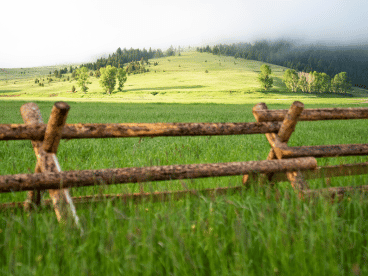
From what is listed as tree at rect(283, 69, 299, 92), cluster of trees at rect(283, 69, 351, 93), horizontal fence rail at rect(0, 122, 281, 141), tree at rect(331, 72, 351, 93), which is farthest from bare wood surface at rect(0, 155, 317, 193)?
tree at rect(331, 72, 351, 93)

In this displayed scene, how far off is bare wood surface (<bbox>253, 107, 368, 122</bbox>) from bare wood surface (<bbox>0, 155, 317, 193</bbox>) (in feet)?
2.13

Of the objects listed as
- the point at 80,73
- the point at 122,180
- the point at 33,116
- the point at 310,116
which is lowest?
the point at 122,180

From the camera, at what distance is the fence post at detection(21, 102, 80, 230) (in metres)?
2.79

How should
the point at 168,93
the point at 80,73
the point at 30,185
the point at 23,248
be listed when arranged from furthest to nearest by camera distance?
the point at 80,73 → the point at 168,93 → the point at 30,185 → the point at 23,248

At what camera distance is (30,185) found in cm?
283

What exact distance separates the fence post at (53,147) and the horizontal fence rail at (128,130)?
110 mm

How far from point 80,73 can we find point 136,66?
6282cm

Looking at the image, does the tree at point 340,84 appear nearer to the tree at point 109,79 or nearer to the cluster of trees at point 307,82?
the cluster of trees at point 307,82

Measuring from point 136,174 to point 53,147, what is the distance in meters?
0.98

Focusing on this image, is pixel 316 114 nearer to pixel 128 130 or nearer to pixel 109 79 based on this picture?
pixel 128 130

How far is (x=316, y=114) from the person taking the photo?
410 cm

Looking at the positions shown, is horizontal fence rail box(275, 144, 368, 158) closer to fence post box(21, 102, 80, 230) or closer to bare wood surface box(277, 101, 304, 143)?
bare wood surface box(277, 101, 304, 143)

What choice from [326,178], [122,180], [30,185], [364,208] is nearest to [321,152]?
[326,178]

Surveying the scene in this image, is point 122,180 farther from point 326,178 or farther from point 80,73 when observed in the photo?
point 80,73
